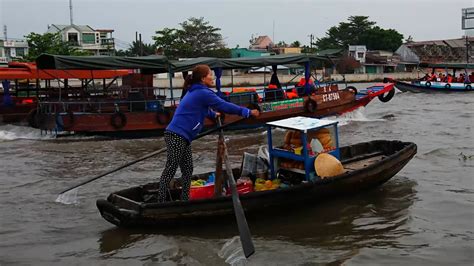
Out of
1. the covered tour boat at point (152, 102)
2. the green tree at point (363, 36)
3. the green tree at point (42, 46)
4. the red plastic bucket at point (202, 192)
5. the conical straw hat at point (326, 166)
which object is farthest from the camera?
the green tree at point (363, 36)

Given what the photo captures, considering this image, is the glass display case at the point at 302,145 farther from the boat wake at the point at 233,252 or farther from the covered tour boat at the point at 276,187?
the boat wake at the point at 233,252

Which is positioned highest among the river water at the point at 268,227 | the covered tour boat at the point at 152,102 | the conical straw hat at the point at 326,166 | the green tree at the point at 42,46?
the green tree at the point at 42,46

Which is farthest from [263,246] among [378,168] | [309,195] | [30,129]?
[30,129]

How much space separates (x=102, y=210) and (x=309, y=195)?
7.80 ft

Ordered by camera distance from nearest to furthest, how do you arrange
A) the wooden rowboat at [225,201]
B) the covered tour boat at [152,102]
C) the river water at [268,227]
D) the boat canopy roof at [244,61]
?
1. the river water at [268,227]
2. the wooden rowboat at [225,201]
3. the covered tour boat at [152,102]
4. the boat canopy roof at [244,61]

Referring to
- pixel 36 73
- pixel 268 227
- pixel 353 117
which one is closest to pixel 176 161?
pixel 268 227

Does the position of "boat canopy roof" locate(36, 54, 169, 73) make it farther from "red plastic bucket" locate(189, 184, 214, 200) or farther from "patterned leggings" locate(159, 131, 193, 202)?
"patterned leggings" locate(159, 131, 193, 202)

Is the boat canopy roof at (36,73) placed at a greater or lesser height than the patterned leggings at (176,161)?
greater

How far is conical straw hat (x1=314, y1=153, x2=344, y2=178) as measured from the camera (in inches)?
240

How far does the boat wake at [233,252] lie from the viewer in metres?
4.83

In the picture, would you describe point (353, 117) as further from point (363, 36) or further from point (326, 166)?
point (363, 36)

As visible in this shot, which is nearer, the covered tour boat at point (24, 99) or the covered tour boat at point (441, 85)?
the covered tour boat at point (24, 99)

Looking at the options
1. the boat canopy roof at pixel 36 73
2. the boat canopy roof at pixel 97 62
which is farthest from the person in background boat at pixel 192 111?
the boat canopy roof at pixel 36 73

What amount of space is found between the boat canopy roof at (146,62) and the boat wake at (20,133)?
7.07ft
